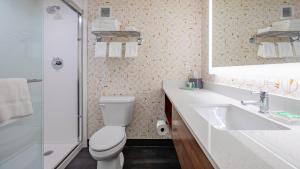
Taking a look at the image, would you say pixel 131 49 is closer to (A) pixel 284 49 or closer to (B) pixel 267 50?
(B) pixel 267 50

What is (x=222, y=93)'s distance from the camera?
1.93 m

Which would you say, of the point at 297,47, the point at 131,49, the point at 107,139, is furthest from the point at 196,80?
the point at 297,47

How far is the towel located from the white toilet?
1.34 m

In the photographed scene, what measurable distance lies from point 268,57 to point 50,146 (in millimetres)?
2666

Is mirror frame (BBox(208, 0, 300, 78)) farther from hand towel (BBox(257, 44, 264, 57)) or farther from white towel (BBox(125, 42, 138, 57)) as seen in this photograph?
white towel (BBox(125, 42, 138, 57))

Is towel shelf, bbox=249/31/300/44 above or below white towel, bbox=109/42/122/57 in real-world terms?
below

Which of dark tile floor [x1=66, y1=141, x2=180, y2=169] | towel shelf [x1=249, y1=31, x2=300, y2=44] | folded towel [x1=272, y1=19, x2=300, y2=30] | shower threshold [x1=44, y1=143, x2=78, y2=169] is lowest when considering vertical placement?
dark tile floor [x1=66, y1=141, x2=180, y2=169]

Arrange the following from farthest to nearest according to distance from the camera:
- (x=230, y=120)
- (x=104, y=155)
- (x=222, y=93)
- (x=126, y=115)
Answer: (x=126, y=115), (x=222, y=93), (x=104, y=155), (x=230, y=120)

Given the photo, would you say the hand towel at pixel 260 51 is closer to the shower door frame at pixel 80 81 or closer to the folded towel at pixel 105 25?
the folded towel at pixel 105 25

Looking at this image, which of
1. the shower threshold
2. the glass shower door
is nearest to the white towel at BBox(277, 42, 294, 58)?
the glass shower door

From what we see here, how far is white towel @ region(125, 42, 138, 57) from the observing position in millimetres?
2410

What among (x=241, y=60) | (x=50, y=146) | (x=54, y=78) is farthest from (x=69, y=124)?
(x=241, y=60)

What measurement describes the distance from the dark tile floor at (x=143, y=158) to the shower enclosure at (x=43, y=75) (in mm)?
143

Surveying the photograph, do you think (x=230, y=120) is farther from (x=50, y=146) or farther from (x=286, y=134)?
(x=50, y=146)
